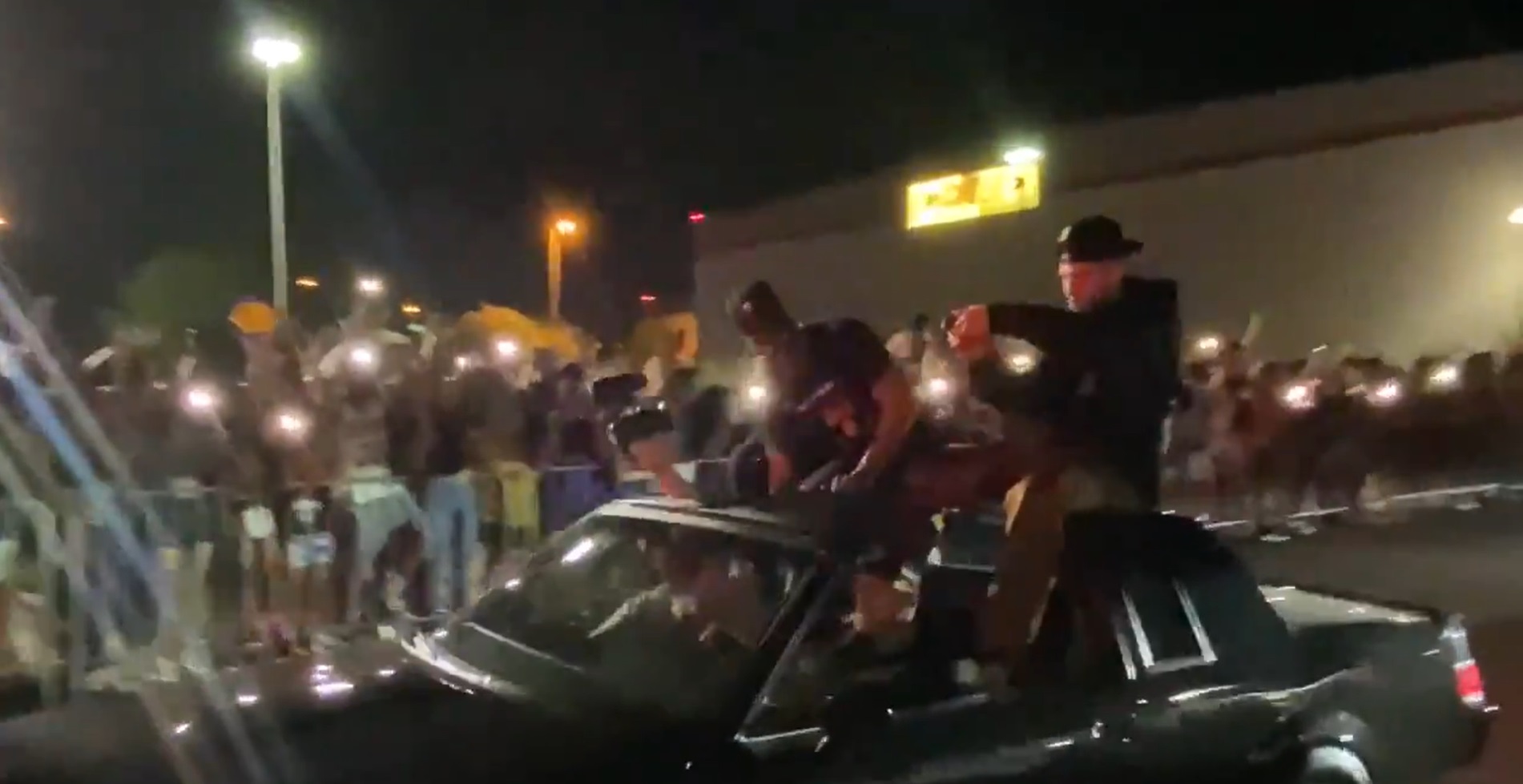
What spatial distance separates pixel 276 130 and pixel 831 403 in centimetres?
1139

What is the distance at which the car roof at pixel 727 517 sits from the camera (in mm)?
4012

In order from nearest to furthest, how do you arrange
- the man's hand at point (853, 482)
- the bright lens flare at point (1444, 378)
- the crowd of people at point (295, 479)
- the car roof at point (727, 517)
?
the car roof at point (727, 517), the man's hand at point (853, 482), the crowd of people at point (295, 479), the bright lens flare at point (1444, 378)

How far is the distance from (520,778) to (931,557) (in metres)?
1.42

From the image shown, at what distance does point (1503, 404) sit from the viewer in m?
14.2

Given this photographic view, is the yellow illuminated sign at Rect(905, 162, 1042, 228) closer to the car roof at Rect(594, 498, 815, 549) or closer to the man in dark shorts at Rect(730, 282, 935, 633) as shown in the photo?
the man in dark shorts at Rect(730, 282, 935, 633)

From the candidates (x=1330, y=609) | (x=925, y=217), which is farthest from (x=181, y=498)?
(x=925, y=217)

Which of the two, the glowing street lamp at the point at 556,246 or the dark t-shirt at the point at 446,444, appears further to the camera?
the glowing street lamp at the point at 556,246

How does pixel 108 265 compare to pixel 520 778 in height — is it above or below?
above

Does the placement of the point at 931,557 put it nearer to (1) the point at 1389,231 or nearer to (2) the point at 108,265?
(1) the point at 1389,231

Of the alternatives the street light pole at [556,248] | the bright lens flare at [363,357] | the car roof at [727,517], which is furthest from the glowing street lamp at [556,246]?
the car roof at [727,517]

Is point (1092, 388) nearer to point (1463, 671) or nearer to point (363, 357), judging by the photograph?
point (1463, 671)

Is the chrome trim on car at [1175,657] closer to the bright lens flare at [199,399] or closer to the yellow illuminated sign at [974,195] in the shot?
the bright lens flare at [199,399]

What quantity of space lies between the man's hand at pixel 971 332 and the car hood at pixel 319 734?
5.18ft

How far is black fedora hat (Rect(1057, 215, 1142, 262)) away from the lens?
4.52m
